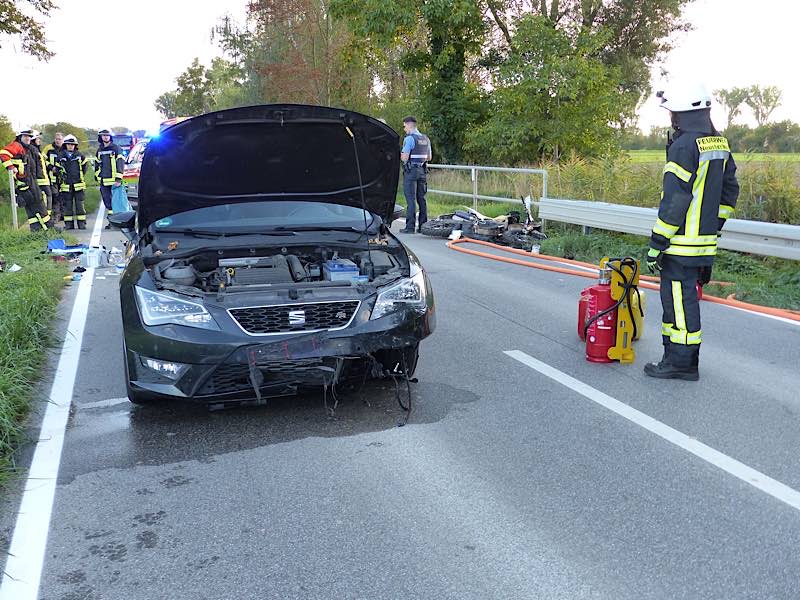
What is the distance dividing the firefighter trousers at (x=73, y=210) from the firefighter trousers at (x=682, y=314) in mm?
13490

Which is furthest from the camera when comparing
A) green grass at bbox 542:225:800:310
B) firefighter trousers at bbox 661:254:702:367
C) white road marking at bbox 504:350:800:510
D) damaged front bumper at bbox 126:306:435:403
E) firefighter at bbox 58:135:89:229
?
firefighter at bbox 58:135:89:229

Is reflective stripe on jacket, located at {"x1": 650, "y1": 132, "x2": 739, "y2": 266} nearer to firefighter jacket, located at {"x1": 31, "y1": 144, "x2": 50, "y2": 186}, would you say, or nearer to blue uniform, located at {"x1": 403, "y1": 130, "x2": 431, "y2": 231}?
blue uniform, located at {"x1": 403, "y1": 130, "x2": 431, "y2": 231}

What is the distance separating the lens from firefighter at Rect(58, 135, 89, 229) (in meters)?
15.6

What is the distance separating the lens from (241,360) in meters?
4.23

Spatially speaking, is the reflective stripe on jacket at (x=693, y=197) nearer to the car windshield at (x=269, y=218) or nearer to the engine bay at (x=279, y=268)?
the engine bay at (x=279, y=268)

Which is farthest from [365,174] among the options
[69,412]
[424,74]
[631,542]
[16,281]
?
[424,74]

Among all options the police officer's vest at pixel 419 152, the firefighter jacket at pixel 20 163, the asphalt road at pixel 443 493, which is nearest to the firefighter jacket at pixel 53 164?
the firefighter jacket at pixel 20 163

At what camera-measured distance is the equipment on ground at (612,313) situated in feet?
18.5

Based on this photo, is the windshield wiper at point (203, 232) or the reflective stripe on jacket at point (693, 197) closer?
the reflective stripe on jacket at point (693, 197)

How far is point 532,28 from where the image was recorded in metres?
21.0

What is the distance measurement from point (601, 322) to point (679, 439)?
1572 millimetres

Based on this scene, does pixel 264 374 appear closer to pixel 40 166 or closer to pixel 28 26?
pixel 40 166

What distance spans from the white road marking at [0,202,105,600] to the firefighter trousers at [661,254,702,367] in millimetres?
4071

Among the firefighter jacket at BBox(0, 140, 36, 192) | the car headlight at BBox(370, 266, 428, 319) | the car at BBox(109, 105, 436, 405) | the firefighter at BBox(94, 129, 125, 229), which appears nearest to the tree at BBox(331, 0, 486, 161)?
the firefighter at BBox(94, 129, 125, 229)
